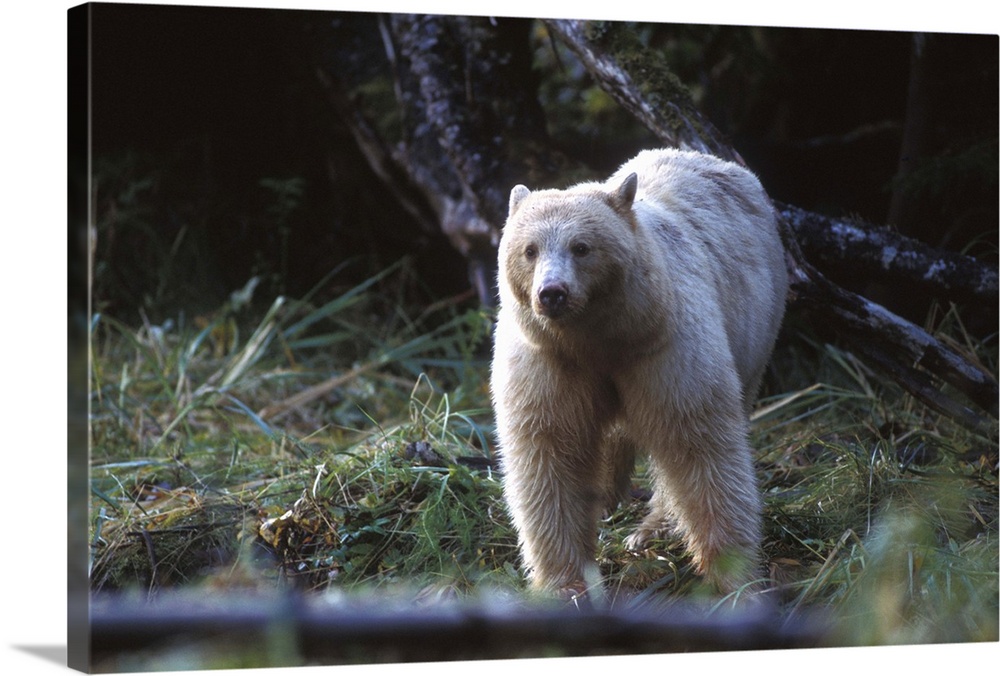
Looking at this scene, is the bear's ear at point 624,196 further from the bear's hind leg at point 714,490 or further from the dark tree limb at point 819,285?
the dark tree limb at point 819,285

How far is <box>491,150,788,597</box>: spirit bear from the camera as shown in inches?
168

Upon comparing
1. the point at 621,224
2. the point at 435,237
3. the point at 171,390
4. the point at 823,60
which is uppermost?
the point at 823,60

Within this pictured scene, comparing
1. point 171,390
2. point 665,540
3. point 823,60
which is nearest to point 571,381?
point 665,540

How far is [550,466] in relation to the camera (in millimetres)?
4562

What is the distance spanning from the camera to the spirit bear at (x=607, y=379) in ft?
14.0

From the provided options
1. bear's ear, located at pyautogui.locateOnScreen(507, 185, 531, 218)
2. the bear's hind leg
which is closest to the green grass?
the bear's hind leg

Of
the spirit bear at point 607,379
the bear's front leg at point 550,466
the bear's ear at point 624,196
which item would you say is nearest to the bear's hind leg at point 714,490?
the spirit bear at point 607,379

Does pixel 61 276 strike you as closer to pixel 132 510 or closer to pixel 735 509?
pixel 132 510

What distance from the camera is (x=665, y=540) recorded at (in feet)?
16.4

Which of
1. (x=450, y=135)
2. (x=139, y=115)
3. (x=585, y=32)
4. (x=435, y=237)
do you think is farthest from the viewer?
(x=435, y=237)

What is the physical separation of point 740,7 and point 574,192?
1.61 m

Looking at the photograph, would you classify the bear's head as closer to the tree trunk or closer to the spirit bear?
the spirit bear

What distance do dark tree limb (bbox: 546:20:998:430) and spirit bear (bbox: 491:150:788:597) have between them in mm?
1004

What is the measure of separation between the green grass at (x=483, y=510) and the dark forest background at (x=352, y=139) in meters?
0.86
